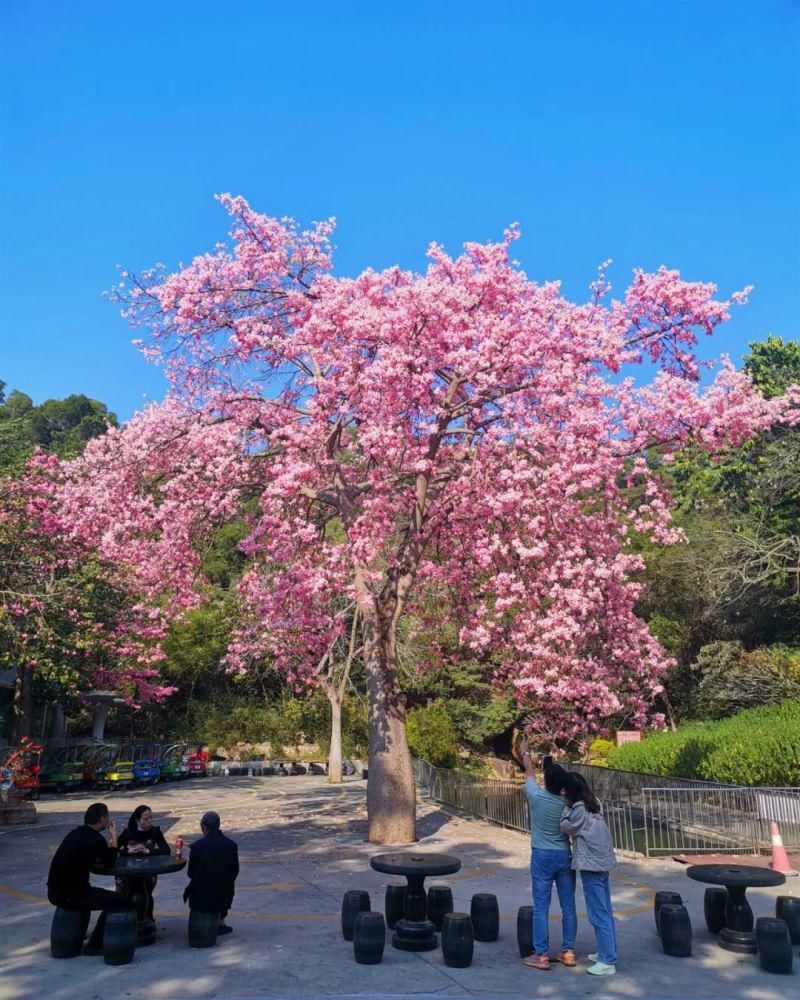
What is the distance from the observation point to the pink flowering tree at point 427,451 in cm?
1370

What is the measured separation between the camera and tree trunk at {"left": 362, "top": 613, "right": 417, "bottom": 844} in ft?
47.7

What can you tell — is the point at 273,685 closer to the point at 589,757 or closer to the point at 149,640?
the point at 149,640

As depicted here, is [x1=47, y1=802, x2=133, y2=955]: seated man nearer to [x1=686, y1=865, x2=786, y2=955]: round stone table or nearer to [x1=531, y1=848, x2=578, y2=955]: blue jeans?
[x1=531, y1=848, x2=578, y2=955]: blue jeans

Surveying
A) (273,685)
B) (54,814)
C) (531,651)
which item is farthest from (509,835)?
(273,685)

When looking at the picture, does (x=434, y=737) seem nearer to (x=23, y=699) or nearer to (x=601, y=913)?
(x=23, y=699)

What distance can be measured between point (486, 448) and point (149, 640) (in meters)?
19.9

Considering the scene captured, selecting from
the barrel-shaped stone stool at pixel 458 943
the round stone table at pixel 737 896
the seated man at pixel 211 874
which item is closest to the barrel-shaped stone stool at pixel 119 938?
the seated man at pixel 211 874

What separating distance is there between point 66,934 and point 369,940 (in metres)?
2.62

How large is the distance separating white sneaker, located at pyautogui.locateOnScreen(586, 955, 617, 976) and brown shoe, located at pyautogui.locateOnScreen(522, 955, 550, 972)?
35 centimetres

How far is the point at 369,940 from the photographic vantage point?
7.10 metres

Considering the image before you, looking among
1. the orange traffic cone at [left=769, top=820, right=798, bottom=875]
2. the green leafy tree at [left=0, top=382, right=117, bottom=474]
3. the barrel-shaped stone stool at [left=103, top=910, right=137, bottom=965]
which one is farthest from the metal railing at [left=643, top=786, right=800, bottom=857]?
the green leafy tree at [left=0, top=382, right=117, bottom=474]

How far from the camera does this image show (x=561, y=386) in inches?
535

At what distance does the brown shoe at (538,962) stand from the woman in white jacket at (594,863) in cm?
35

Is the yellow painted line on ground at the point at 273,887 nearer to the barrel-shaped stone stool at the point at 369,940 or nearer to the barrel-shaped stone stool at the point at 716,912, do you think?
the barrel-shaped stone stool at the point at 369,940
